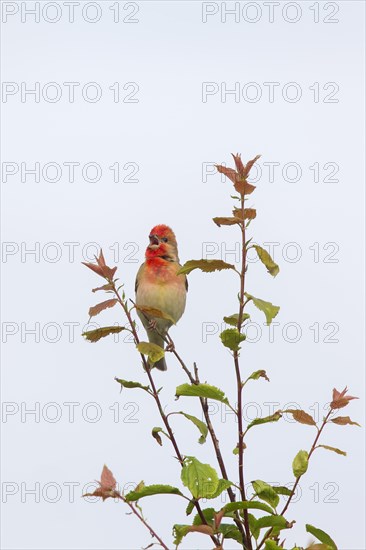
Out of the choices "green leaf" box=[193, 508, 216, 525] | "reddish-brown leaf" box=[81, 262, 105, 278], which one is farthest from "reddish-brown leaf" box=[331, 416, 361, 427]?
"reddish-brown leaf" box=[81, 262, 105, 278]

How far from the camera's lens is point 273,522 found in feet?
12.1

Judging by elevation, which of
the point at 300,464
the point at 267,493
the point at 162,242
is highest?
the point at 162,242

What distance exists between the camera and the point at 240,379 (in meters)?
3.66

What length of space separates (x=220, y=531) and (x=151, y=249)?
5.28 m

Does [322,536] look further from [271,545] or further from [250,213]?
[250,213]

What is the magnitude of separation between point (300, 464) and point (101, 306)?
117 cm

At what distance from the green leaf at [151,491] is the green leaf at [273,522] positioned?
0.37 m

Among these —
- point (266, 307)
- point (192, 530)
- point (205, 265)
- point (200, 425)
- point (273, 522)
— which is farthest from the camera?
point (200, 425)

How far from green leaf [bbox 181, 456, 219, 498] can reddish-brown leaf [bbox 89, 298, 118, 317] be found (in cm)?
83

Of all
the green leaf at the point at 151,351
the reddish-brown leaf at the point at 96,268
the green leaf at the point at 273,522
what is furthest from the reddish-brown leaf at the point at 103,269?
the green leaf at the point at 273,522

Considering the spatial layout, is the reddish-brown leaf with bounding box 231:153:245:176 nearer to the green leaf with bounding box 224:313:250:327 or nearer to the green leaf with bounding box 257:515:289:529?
the green leaf with bounding box 224:313:250:327

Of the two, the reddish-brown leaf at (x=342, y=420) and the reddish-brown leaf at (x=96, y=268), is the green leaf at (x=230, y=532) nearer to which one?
the reddish-brown leaf at (x=342, y=420)

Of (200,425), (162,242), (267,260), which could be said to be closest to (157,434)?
(200,425)

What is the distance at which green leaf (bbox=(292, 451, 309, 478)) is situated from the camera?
146 inches
